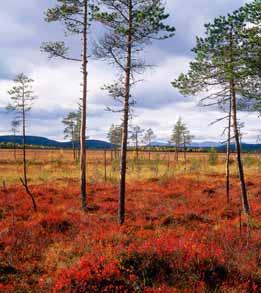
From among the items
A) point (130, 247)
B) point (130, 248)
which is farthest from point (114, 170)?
point (130, 248)

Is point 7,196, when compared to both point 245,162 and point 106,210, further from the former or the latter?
point 245,162

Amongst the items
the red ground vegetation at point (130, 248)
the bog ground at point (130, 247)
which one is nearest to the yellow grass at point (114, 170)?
the bog ground at point (130, 247)

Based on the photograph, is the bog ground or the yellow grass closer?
the bog ground

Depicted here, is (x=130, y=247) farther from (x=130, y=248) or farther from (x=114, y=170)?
(x=114, y=170)

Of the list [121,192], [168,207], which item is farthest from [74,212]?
[168,207]

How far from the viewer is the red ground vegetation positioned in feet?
22.6

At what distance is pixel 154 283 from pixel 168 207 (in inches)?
480

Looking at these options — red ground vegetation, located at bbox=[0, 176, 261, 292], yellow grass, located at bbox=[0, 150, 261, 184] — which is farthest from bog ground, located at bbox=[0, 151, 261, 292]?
yellow grass, located at bbox=[0, 150, 261, 184]

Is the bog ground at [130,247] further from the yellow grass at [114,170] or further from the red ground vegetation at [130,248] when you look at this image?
the yellow grass at [114,170]

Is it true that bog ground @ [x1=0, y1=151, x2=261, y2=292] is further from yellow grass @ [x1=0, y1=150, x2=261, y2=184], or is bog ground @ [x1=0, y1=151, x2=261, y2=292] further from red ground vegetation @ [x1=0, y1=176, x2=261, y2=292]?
yellow grass @ [x1=0, y1=150, x2=261, y2=184]

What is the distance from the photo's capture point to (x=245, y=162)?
2192 inches

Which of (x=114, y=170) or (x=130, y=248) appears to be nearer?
(x=130, y=248)

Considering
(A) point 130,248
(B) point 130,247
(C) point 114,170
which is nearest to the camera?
(A) point 130,248

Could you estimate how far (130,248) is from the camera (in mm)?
8492
